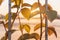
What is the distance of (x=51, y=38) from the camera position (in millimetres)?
2852

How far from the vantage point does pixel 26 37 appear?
75cm

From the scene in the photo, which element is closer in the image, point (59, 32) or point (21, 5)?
point (21, 5)

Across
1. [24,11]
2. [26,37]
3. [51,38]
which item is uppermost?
[24,11]

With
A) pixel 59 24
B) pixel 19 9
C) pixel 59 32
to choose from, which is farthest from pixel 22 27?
pixel 59 24

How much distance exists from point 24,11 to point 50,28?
5.1 inches

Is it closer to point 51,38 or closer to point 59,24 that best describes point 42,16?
point 51,38

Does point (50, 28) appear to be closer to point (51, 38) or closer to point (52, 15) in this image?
point (52, 15)

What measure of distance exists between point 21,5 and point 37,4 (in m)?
0.08

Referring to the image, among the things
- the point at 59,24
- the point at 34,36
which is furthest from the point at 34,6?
the point at 59,24

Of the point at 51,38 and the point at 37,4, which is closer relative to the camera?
the point at 37,4

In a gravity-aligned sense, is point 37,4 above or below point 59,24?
above

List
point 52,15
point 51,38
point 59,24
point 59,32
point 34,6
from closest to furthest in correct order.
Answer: point 52,15, point 34,6, point 51,38, point 59,32, point 59,24

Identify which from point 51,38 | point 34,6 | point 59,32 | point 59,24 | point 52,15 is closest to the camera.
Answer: point 52,15

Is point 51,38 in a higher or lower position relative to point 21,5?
lower
